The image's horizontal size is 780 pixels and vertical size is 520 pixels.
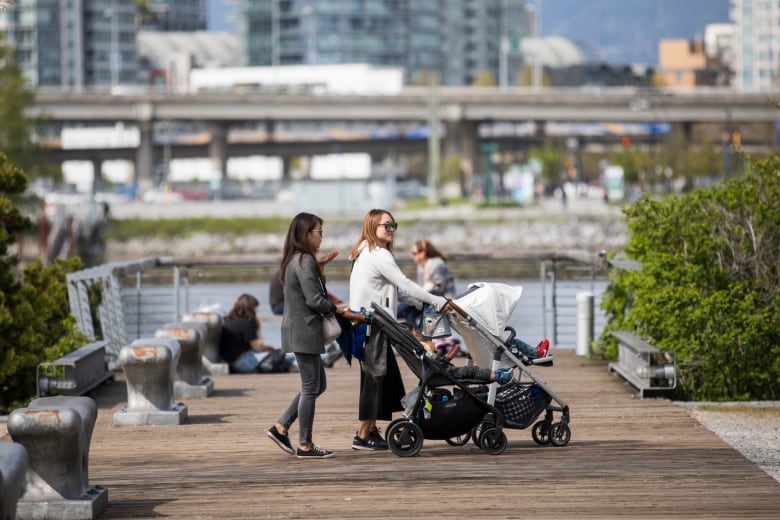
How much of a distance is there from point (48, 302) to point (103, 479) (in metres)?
5.68

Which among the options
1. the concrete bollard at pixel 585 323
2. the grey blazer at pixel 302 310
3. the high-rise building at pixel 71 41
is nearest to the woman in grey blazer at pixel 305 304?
the grey blazer at pixel 302 310

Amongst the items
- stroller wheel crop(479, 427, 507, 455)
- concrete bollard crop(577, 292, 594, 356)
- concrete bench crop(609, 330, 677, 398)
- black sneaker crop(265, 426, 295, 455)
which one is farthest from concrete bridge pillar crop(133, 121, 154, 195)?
stroller wheel crop(479, 427, 507, 455)

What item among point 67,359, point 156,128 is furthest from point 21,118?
point 67,359

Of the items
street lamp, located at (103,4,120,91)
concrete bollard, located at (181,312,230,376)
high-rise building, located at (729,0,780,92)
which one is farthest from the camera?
high-rise building, located at (729,0,780,92)

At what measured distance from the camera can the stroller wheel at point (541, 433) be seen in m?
11.3

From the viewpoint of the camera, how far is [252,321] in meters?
17.4

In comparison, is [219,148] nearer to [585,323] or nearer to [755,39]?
[755,39]

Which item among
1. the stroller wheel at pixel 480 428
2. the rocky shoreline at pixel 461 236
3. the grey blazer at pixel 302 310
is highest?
the grey blazer at pixel 302 310

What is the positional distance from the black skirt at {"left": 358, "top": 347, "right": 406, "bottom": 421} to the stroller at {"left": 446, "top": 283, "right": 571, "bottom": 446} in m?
0.56

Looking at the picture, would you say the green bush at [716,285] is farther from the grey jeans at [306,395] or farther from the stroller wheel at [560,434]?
the grey jeans at [306,395]

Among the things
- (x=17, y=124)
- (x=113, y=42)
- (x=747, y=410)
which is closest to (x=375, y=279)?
(x=747, y=410)

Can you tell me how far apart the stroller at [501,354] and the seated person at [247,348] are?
6362mm

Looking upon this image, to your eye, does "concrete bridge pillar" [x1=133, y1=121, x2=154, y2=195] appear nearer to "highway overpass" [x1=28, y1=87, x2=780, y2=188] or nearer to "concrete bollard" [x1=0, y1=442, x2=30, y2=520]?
"highway overpass" [x1=28, y1=87, x2=780, y2=188]

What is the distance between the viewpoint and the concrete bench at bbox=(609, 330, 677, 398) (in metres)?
14.0
